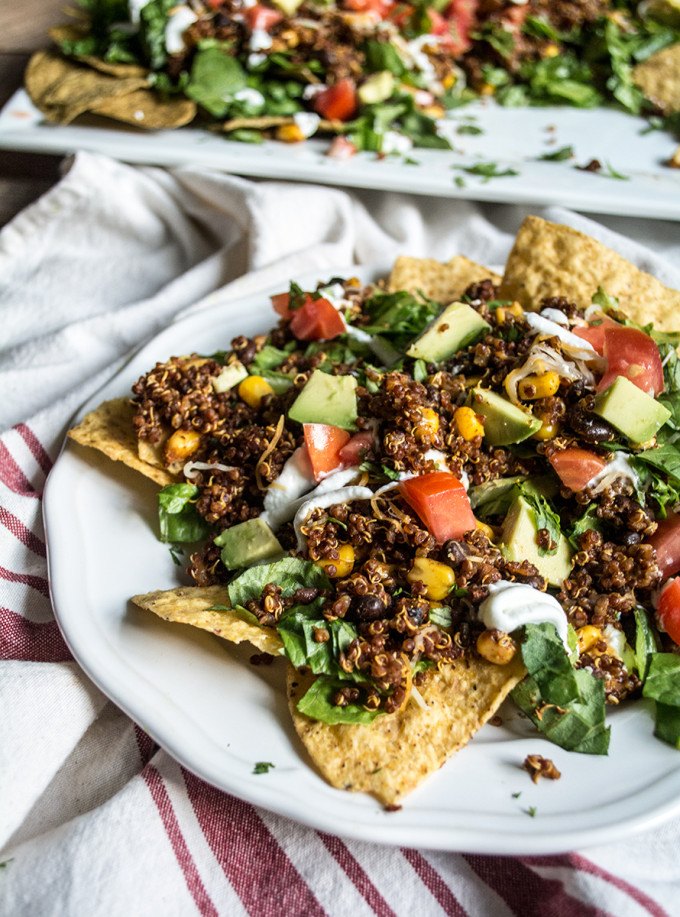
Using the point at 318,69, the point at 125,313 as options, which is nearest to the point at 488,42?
the point at 318,69

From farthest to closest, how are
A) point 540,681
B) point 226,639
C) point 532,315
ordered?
1. point 532,315
2. point 226,639
3. point 540,681

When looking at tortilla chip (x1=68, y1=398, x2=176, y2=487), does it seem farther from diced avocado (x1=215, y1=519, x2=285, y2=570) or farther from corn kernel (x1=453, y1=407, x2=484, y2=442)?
corn kernel (x1=453, y1=407, x2=484, y2=442)

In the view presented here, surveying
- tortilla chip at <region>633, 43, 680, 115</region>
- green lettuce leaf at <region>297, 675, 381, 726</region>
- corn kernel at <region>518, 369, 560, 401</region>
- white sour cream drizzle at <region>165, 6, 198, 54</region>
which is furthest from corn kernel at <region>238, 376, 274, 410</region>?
tortilla chip at <region>633, 43, 680, 115</region>

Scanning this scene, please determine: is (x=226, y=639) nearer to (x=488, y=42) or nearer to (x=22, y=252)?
(x=22, y=252)

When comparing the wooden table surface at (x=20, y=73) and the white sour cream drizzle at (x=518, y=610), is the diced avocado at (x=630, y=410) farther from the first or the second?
the wooden table surface at (x=20, y=73)

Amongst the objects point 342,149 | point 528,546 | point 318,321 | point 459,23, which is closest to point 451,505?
point 528,546

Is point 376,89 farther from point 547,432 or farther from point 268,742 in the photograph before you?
point 268,742
